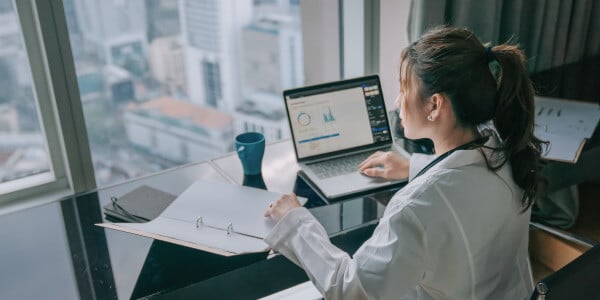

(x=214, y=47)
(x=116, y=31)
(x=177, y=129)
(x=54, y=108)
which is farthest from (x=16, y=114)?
(x=214, y=47)

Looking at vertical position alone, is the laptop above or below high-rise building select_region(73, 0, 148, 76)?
below

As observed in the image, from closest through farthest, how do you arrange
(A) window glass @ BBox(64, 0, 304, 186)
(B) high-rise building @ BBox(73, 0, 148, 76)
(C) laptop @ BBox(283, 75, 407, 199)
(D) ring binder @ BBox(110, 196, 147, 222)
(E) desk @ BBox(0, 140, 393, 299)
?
(E) desk @ BBox(0, 140, 393, 299) → (D) ring binder @ BBox(110, 196, 147, 222) → (C) laptop @ BBox(283, 75, 407, 199) → (B) high-rise building @ BBox(73, 0, 148, 76) → (A) window glass @ BBox(64, 0, 304, 186)

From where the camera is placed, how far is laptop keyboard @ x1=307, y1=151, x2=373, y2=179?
164cm

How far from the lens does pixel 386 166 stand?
160cm

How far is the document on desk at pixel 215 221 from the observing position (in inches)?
49.3

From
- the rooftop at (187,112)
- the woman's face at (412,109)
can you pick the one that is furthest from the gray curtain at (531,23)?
the rooftop at (187,112)

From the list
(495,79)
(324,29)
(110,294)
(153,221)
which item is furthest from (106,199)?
(324,29)

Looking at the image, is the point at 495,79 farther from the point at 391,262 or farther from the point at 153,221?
the point at 153,221

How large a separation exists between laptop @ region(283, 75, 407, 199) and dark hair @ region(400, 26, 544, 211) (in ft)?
1.85

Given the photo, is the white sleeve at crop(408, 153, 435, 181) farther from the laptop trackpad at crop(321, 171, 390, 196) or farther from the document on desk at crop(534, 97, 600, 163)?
the document on desk at crop(534, 97, 600, 163)

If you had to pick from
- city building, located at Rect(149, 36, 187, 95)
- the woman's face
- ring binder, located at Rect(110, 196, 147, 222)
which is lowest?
ring binder, located at Rect(110, 196, 147, 222)

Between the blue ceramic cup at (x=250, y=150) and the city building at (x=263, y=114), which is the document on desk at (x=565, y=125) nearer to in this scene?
the blue ceramic cup at (x=250, y=150)

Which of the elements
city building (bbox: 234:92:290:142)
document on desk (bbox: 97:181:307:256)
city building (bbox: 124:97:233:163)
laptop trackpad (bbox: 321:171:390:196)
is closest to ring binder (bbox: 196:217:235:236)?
document on desk (bbox: 97:181:307:256)

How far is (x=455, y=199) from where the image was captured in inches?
41.3
